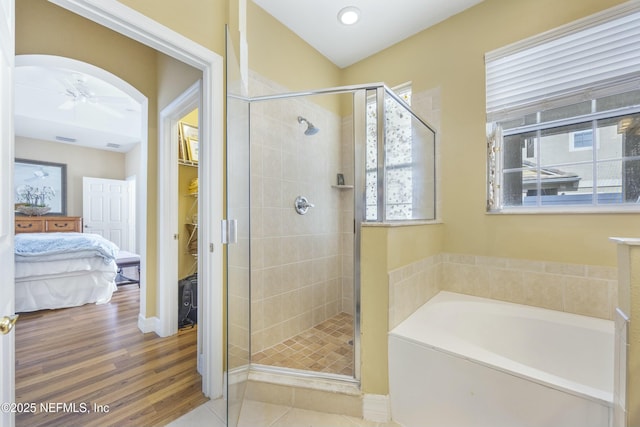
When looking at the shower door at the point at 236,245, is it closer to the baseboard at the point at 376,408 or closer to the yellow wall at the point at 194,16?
the yellow wall at the point at 194,16

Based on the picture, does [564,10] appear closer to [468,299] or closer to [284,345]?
[468,299]

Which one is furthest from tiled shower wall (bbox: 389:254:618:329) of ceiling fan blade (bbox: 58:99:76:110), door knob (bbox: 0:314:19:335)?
ceiling fan blade (bbox: 58:99:76:110)

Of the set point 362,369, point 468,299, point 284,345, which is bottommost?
point 284,345

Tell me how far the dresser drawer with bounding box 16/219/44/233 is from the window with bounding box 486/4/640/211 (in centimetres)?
686

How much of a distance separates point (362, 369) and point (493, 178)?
1671mm

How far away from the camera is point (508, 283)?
6.09ft

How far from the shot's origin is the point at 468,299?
6.28ft

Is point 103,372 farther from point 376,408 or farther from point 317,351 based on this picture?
point 376,408

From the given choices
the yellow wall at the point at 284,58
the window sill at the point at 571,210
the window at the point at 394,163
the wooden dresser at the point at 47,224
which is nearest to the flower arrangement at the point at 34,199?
the wooden dresser at the point at 47,224

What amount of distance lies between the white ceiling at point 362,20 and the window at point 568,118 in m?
0.58

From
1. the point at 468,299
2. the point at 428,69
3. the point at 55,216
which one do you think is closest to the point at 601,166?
the point at 468,299

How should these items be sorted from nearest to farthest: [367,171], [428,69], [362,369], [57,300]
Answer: [362,369]
[367,171]
[428,69]
[57,300]

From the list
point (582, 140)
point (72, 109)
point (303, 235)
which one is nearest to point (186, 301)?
point (303, 235)

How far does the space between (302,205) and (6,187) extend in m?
1.65
